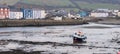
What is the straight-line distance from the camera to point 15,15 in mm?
147250

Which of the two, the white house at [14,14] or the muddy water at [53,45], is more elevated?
the muddy water at [53,45]

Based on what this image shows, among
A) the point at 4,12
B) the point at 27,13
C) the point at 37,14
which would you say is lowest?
the point at 37,14

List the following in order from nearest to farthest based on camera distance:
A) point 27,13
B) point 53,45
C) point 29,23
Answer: point 53,45, point 29,23, point 27,13

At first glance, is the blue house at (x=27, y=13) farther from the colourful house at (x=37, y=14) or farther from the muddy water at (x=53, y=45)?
the muddy water at (x=53, y=45)

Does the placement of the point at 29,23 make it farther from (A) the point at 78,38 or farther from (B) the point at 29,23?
(A) the point at 78,38

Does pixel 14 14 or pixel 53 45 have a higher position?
pixel 53 45

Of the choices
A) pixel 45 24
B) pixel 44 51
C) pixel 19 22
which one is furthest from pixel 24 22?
pixel 44 51

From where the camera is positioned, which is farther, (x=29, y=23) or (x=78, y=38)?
(x=29, y=23)

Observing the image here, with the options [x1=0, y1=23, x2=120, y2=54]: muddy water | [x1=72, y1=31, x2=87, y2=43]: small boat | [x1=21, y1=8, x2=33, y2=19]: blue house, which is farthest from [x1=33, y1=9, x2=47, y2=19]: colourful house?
[x1=72, y1=31, x2=87, y2=43]: small boat

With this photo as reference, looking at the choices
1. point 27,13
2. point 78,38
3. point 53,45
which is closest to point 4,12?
point 27,13

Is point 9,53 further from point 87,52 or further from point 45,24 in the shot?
point 45,24

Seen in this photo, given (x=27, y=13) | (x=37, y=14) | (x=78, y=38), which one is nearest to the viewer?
(x=78, y=38)

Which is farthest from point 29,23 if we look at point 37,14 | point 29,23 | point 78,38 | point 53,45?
point 53,45

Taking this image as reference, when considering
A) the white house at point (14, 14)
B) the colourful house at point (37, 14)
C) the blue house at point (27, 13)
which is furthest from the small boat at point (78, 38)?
the colourful house at point (37, 14)
